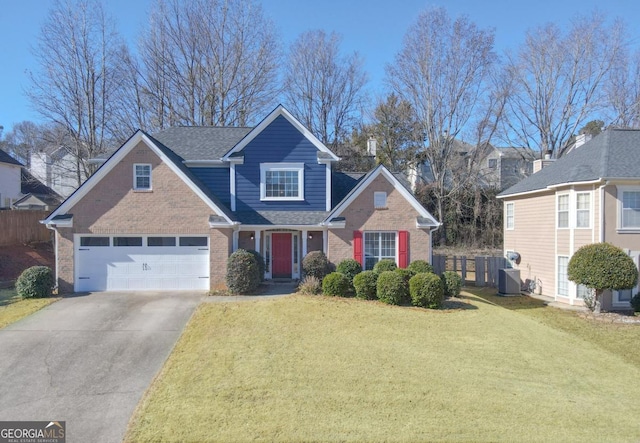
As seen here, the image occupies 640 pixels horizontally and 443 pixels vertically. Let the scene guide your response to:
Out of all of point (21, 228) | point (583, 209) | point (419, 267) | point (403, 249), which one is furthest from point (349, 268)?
point (21, 228)

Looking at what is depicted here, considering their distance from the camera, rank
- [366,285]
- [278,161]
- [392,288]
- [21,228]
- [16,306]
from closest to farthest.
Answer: [16,306]
[392,288]
[366,285]
[278,161]
[21,228]

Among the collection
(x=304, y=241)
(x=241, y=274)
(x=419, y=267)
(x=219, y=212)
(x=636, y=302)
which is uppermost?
(x=219, y=212)

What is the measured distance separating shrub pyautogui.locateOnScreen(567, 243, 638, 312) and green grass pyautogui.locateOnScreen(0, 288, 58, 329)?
766 inches

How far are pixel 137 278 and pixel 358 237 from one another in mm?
9006

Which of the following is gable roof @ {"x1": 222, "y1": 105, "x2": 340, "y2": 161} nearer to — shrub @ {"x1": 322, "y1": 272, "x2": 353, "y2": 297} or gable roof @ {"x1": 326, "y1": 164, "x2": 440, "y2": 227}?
gable roof @ {"x1": 326, "y1": 164, "x2": 440, "y2": 227}

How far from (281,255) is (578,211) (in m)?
13.3

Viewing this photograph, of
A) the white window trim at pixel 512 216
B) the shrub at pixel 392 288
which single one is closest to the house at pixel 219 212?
the shrub at pixel 392 288

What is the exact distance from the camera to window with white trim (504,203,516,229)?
22703 millimetres

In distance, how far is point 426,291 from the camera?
13.9m

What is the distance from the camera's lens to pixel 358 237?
672 inches

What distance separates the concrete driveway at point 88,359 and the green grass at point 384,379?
1.67 ft

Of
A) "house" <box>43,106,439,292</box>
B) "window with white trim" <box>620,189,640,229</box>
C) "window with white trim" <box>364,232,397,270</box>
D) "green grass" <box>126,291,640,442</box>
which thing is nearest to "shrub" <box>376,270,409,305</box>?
"green grass" <box>126,291,640,442</box>

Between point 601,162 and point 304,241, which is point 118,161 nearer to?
point 304,241

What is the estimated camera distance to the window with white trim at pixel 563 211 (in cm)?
1788
